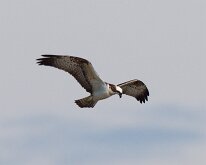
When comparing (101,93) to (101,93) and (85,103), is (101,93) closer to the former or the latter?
(101,93)

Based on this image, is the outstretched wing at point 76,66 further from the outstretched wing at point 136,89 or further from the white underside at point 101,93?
the outstretched wing at point 136,89

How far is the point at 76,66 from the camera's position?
37406mm

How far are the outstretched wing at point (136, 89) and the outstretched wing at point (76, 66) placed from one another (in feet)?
7.82

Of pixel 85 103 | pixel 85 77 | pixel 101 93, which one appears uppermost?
pixel 85 77

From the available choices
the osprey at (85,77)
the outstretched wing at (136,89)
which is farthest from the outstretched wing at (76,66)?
the outstretched wing at (136,89)

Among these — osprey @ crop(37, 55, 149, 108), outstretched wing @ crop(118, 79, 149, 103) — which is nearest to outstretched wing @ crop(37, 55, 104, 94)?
osprey @ crop(37, 55, 149, 108)

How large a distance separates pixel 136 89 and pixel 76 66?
414cm

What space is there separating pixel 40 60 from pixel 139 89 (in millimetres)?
5264

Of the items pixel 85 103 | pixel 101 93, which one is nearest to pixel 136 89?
pixel 101 93

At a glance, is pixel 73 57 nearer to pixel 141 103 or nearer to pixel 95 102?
pixel 95 102

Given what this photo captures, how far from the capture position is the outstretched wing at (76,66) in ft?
122

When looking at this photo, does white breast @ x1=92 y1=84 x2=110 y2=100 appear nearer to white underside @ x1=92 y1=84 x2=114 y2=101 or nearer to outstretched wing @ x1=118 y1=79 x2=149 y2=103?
white underside @ x1=92 y1=84 x2=114 y2=101

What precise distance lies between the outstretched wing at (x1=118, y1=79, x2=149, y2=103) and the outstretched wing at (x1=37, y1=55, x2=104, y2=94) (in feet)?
7.82

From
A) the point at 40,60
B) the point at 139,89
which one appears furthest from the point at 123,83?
the point at 40,60
